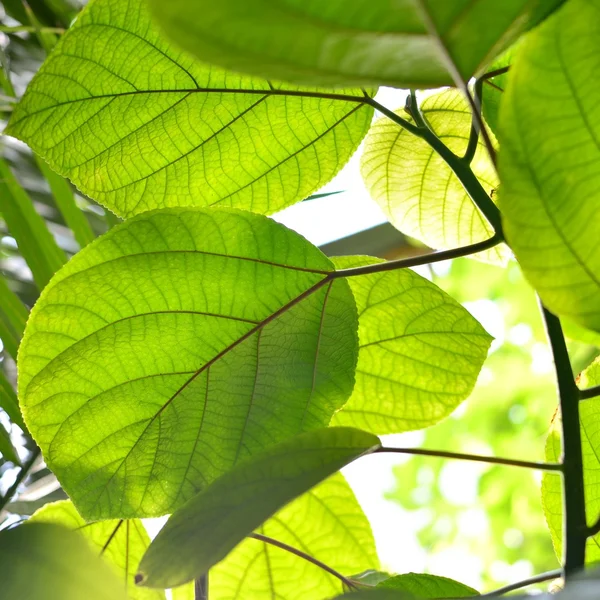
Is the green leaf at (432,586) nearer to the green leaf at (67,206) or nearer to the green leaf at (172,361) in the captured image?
the green leaf at (172,361)

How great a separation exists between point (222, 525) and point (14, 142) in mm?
935

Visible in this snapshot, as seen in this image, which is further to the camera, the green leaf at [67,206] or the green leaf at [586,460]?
the green leaf at [67,206]

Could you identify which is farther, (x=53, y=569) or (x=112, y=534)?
(x=112, y=534)

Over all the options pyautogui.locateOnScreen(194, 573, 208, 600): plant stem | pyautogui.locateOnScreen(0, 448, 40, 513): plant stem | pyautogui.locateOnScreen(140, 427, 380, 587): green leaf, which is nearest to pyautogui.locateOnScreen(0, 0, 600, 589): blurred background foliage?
pyautogui.locateOnScreen(0, 448, 40, 513): plant stem

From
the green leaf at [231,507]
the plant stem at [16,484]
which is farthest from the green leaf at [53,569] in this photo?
the plant stem at [16,484]

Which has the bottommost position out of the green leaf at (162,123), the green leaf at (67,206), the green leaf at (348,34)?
the green leaf at (348,34)

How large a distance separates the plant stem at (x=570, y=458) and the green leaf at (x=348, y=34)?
0.15 metres

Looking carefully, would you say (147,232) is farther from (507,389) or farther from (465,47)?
(507,389)

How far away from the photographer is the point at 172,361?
17.5 inches

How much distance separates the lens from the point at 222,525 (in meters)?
0.31

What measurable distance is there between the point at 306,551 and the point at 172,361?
1.03ft

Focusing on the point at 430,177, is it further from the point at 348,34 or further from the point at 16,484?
the point at 16,484

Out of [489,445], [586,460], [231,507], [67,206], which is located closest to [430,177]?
[586,460]

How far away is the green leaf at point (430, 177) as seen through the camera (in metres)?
0.58
